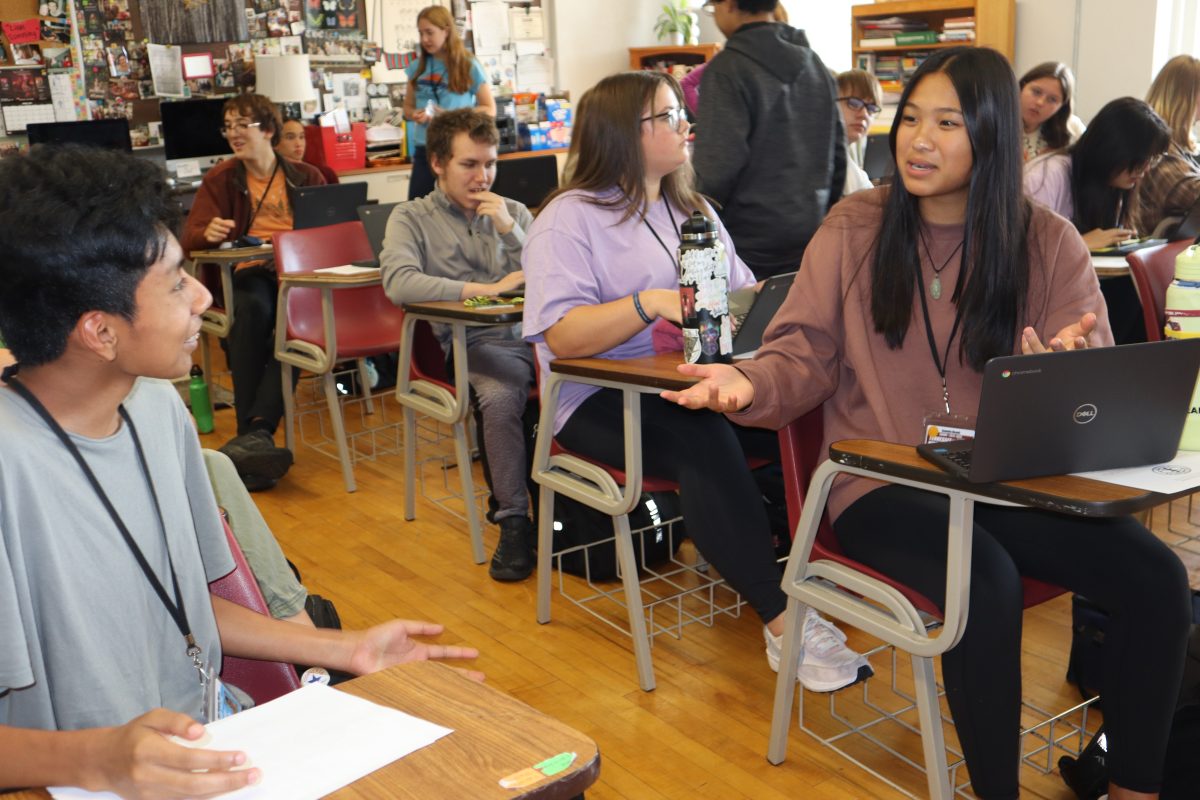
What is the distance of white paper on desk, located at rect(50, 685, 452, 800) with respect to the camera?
866mm

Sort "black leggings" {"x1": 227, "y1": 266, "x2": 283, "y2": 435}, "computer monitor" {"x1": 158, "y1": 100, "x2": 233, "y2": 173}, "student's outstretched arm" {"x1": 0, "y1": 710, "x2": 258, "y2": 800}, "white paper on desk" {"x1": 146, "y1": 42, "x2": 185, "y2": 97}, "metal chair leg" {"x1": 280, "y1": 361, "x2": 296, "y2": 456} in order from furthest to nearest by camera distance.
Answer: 1. "white paper on desk" {"x1": 146, "y1": 42, "x2": 185, "y2": 97}
2. "computer monitor" {"x1": 158, "y1": 100, "x2": 233, "y2": 173}
3. "black leggings" {"x1": 227, "y1": 266, "x2": 283, "y2": 435}
4. "metal chair leg" {"x1": 280, "y1": 361, "x2": 296, "y2": 456}
5. "student's outstretched arm" {"x1": 0, "y1": 710, "x2": 258, "y2": 800}

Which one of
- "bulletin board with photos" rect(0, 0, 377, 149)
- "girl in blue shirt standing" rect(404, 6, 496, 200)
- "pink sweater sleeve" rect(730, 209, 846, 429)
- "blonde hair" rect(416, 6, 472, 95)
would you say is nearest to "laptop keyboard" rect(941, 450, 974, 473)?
"pink sweater sleeve" rect(730, 209, 846, 429)

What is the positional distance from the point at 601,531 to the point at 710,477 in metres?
0.68

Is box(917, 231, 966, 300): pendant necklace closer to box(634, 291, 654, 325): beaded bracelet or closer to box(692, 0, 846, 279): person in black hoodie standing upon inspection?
box(634, 291, 654, 325): beaded bracelet

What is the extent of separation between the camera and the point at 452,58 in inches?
242

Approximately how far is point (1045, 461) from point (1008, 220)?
1.87ft

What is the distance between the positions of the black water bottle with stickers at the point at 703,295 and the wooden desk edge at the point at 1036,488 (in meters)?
0.54

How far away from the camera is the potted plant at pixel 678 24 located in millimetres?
8219

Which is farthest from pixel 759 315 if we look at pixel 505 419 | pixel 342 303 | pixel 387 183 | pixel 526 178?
pixel 387 183

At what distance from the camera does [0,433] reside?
1047mm

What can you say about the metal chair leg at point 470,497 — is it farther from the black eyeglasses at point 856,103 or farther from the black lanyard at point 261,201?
the black eyeglasses at point 856,103

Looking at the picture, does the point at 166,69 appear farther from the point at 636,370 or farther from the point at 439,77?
the point at 636,370

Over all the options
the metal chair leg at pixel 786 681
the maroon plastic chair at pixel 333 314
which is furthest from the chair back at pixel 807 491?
the maroon plastic chair at pixel 333 314

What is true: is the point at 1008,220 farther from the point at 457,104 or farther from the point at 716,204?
the point at 457,104
